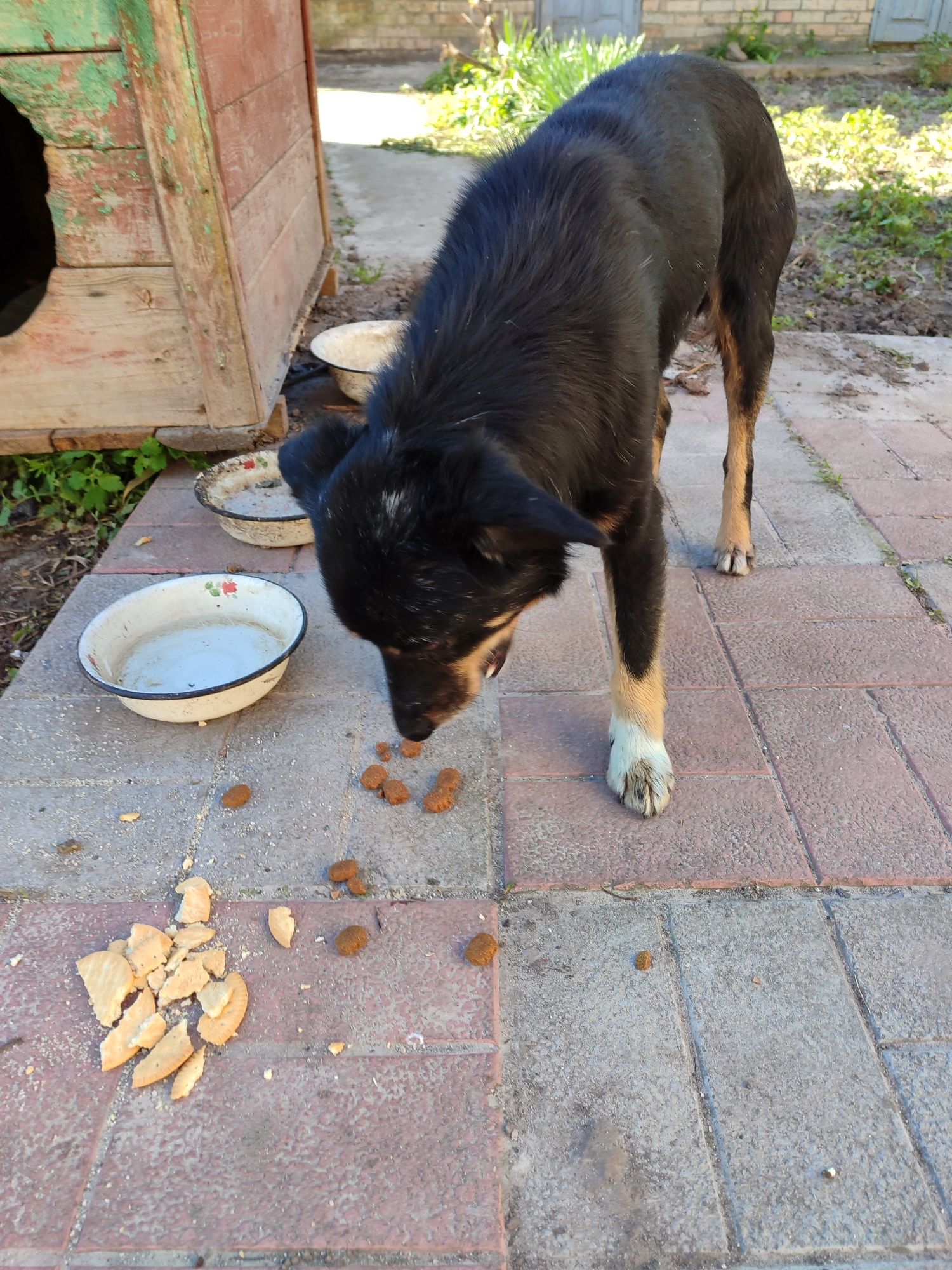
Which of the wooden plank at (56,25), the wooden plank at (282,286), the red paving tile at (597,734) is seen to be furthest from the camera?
the wooden plank at (282,286)

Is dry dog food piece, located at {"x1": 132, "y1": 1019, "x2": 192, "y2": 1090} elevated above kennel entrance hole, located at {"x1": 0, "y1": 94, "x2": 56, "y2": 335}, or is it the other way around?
kennel entrance hole, located at {"x1": 0, "y1": 94, "x2": 56, "y2": 335}

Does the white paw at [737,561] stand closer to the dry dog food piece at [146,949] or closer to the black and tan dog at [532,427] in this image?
the black and tan dog at [532,427]

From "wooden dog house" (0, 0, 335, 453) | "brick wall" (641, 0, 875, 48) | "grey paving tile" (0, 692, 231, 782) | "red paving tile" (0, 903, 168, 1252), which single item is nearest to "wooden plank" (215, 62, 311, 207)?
"wooden dog house" (0, 0, 335, 453)

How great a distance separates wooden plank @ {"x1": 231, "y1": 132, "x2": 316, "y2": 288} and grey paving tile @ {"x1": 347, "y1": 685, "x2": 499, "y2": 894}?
2.17 metres

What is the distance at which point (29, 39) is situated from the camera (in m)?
3.02

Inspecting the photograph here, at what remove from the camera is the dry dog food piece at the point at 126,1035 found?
5.80 feet

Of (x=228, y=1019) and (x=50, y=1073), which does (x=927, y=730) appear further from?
(x=50, y=1073)

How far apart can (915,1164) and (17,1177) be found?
1.70 m

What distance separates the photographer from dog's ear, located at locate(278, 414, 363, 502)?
6.42 feet

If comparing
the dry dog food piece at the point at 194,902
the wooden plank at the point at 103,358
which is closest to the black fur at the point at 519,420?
the dry dog food piece at the point at 194,902

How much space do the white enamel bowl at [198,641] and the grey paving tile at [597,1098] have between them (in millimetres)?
1135

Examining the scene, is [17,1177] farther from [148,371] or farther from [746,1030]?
[148,371]

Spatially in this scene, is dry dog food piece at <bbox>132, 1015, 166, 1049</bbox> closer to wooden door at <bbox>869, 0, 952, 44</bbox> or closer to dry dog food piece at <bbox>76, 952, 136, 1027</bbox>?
dry dog food piece at <bbox>76, 952, 136, 1027</bbox>

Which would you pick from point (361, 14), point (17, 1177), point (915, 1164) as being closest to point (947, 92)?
point (361, 14)
